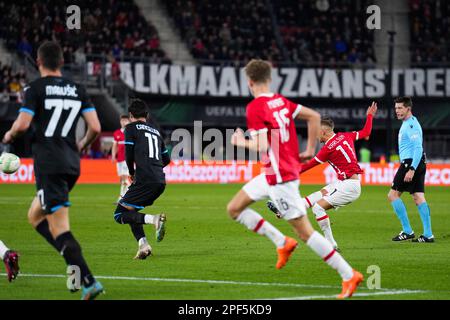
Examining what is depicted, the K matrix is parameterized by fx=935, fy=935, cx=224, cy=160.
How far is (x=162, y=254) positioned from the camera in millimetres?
14406

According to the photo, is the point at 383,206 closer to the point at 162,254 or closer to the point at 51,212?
the point at 162,254

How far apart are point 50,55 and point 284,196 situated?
2.85m

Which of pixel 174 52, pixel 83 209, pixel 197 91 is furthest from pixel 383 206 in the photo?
pixel 174 52

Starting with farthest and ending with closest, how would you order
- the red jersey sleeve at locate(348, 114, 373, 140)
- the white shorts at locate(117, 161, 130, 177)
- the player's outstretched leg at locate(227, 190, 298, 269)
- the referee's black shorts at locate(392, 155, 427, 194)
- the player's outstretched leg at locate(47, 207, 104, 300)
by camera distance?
the white shorts at locate(117, 161, 130, 177), the referee's black shorts at locate(392, 155, 427, 194), the red jersey sleeve at locate(348, 114, 373, 140), the player's outstretched leg at locate(227, 190, 298, 269), the player's outstretched leg at locate(47, 207, 104, 300)

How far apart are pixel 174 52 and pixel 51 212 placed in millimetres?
37499

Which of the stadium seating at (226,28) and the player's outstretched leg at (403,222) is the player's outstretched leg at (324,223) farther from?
the stadium seating at (226,28)

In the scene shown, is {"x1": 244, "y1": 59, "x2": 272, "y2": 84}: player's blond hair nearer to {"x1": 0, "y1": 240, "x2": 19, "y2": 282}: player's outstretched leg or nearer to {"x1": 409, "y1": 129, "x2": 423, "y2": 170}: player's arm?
{"x1": 0, "y1": 240, "x2": 19, "y2": 282}: player's outstretched leg

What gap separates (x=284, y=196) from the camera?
9.90 m

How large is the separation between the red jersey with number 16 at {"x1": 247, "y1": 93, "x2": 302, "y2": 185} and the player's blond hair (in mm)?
173

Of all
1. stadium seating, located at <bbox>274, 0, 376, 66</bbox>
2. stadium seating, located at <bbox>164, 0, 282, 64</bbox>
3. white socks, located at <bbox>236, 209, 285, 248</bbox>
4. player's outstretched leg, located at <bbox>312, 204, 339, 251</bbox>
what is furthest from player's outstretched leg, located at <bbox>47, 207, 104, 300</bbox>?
stadium seating, located at <bbox>274, 0, 376, 66</bbox>

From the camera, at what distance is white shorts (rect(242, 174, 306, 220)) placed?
984 cm

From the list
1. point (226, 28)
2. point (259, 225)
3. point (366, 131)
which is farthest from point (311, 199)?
point (226, 28)

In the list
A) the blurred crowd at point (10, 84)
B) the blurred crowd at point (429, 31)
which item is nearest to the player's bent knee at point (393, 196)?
the blurred crowd at point (10, 84)

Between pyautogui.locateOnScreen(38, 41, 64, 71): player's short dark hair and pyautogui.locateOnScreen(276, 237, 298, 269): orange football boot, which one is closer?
pyautogui.locateOnScreen(38, 41, 64, 71): player's short dark hair
